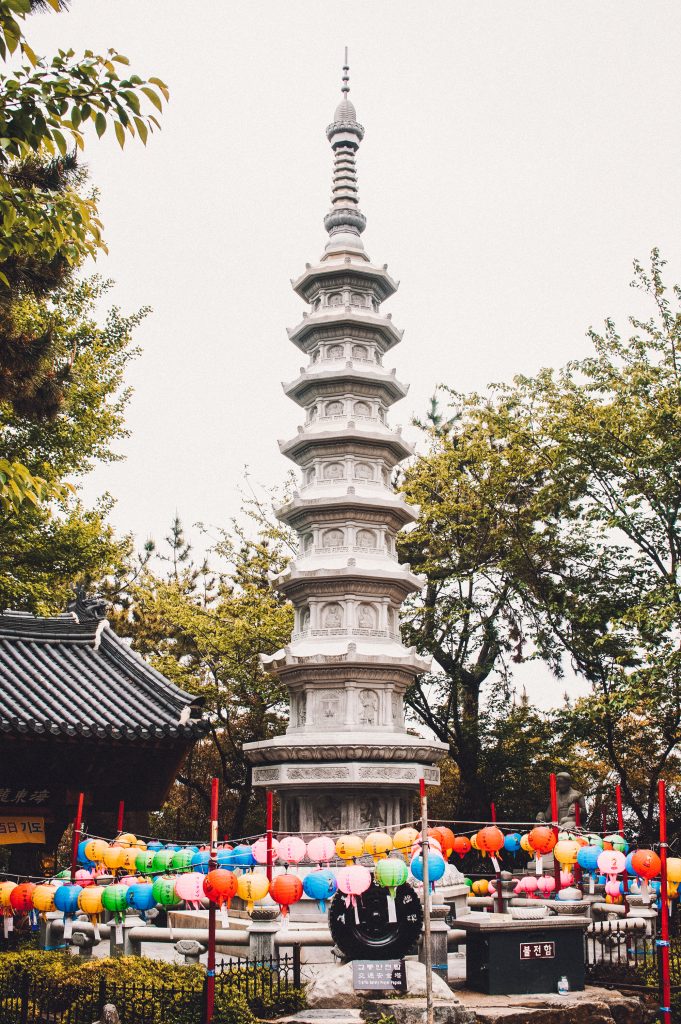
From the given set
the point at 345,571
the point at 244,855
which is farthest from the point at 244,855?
the point at 345,571

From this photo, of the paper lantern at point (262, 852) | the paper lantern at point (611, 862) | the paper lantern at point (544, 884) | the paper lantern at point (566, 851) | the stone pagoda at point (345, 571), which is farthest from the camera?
the stone pagoda at point (345, 571)

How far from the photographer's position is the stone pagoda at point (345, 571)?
60.9 ft

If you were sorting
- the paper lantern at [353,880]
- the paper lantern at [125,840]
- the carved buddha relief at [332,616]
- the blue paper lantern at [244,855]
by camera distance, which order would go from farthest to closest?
the carved buddha relief at [332,616] < the paper lantern at [125,840] < the blue paper lantern at [244,855] < the paper lantern at [353,880]

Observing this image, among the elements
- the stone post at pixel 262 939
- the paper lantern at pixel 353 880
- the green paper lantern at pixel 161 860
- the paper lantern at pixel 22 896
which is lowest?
the stone post at pixel 262 939

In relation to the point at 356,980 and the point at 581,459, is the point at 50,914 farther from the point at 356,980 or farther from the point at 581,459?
the point at 581,459

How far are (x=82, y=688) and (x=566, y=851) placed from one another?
26.3 ft

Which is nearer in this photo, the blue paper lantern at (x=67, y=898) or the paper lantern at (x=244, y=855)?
the blue paper lantern at (x=67, y=898)

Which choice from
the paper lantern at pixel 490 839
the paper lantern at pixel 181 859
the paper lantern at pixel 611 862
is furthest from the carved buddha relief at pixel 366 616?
the paper lantern at pixel 181 859

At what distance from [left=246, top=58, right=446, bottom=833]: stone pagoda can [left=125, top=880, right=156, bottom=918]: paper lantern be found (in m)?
7.62

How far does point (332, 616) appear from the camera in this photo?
20547mm

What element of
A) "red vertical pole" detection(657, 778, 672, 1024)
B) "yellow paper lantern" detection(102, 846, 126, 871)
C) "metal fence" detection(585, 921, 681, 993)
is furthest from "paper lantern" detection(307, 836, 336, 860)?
"red vertical pole" detection(657, 778, 672, 1024)

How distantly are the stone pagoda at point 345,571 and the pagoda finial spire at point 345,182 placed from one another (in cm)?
4

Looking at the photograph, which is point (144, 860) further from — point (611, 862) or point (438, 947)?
point (611, 862)

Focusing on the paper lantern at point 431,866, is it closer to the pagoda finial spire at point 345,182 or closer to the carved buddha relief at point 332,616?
the carved buddha relief at point 332,616
